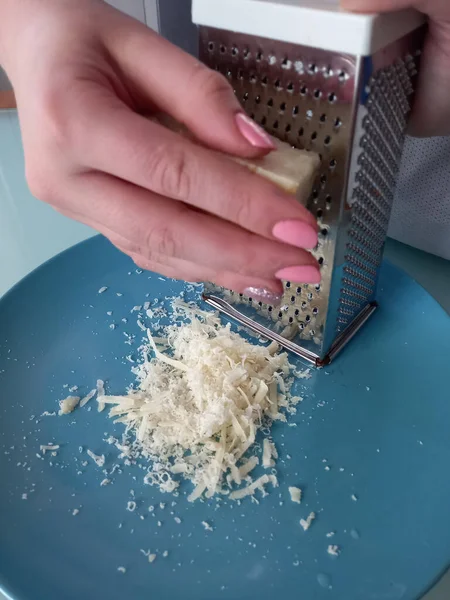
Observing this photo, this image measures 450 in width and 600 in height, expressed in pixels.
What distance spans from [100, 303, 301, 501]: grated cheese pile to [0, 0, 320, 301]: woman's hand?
0.15 m

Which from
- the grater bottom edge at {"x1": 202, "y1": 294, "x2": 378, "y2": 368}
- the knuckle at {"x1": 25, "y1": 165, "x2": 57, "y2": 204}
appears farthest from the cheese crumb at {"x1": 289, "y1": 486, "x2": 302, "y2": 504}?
the knuckle at {"x1": 25, "y1": 165, "x2": 57, "y2": 204}

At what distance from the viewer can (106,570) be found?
1.73 ft

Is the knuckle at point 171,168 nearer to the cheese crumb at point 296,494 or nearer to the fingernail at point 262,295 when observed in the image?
the fingernail at point 262,295

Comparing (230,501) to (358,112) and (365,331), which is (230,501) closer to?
(365,331)

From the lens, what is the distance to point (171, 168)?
476 mm

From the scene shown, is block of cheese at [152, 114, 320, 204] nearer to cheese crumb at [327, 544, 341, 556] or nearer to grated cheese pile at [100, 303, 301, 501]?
grated cheese pile at [100, 303, 301, 501]

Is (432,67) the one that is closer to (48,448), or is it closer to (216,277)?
(216,277)

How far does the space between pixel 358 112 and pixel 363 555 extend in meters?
0.45

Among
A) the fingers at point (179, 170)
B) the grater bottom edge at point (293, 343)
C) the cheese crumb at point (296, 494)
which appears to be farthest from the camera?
the grater bottom edge at point (293, 343)

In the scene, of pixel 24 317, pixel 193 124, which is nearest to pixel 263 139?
Answer: pixel 193 124

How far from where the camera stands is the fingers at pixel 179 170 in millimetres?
474

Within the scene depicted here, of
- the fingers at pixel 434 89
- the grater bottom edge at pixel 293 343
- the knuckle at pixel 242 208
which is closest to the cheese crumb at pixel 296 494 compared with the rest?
the grater bottom edge at pixel 293 343

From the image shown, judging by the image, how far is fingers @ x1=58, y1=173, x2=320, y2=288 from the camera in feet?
1.71

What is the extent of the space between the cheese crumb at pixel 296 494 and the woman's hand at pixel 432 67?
0.50 metres
